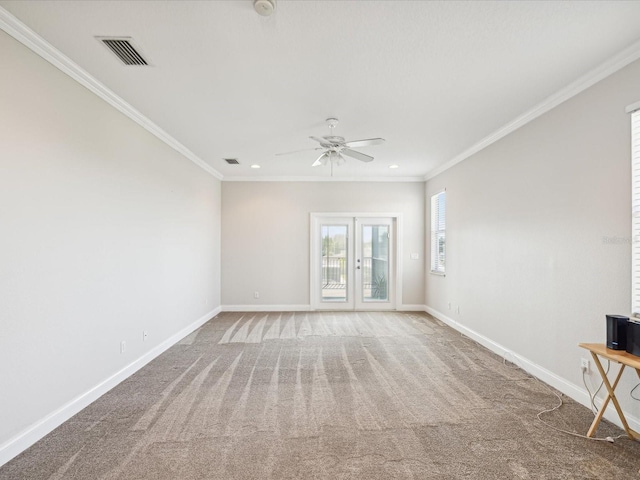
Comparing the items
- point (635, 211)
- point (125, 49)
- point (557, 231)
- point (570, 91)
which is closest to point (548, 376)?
point (557, 231)

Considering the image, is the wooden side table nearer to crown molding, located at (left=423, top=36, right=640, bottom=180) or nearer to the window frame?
crown molding, located at (left=423, top=36, right=640, bottom=180)

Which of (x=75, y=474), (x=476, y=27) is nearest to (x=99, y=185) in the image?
(x=75, y=474)

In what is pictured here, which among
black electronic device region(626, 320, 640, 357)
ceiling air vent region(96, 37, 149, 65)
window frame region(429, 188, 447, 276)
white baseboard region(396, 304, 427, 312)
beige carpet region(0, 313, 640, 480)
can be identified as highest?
ceiling air vent region(96, 37, 149, 65)

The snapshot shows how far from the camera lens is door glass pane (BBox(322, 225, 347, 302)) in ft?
22.7

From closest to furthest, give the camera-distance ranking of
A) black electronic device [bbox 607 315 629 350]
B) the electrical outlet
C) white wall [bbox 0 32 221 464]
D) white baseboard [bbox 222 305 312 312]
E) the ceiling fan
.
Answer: white wall [bbox 0 32 221 464] → black electronic device [bbox 607 315 629 350] → the electrical outlet → the ceiling fan → white baseboard [bbox 222 305 312 312]

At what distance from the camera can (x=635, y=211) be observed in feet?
7.86

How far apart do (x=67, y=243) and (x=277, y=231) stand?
4322mm

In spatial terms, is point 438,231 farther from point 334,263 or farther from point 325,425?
point 325,425

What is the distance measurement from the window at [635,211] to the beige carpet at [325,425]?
103 centimetres

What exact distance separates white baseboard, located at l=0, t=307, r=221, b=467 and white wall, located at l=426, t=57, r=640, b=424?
420cm

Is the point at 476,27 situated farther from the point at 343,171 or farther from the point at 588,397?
the point at 343,171

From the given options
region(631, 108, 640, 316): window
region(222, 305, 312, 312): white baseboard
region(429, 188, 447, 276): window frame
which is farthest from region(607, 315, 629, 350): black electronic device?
region(222, 305, 312, 312): white baseboard

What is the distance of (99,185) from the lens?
3.01 metres

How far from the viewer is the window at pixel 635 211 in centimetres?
238
